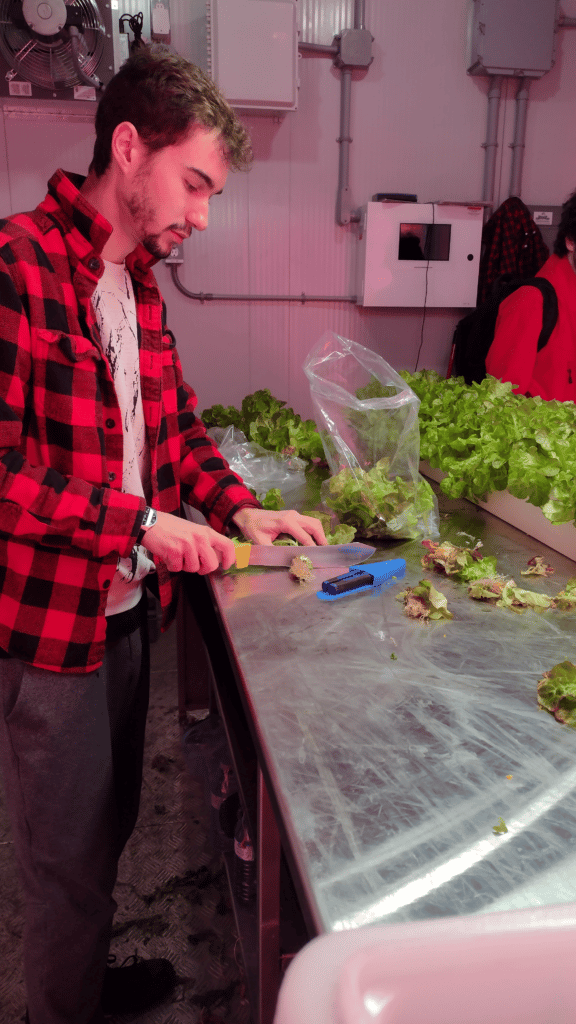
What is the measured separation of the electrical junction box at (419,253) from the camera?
4355mm

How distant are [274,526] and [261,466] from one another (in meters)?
0.86

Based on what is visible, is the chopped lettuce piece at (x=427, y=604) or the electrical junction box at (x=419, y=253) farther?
the electrical junction box at (x=419, y=253)

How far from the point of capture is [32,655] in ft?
4.44

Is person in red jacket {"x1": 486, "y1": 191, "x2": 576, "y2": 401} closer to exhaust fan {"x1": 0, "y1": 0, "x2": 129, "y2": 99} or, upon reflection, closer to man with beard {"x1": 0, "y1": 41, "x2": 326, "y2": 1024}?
man with beard {"x1": 0, "y1": 41, "x2": 326, "y2": 1024}

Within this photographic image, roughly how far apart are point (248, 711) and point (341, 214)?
4139mm

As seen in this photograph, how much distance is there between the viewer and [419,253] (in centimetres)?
444

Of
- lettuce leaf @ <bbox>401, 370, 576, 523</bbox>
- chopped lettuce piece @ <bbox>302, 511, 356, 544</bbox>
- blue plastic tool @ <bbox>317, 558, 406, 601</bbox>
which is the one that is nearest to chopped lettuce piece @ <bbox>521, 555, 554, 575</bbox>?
lettuce leaf @ <bbox>401, 370, 576, 523</bbox>

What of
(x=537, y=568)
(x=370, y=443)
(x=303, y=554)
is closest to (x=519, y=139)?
(x=370, y=443)

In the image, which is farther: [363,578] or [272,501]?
[272,501]

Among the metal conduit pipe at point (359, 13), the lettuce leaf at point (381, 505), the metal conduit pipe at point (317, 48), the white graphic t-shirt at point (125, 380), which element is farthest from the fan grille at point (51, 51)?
the lettuce leaf at point (381, 505)

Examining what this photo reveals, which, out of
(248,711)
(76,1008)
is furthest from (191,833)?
(248,711)

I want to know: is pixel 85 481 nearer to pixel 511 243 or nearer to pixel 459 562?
pixel 459 562

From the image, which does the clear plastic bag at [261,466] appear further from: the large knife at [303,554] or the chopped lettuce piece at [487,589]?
the chopped lettuce piece at [487,589]

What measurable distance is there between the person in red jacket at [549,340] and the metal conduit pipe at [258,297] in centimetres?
153
